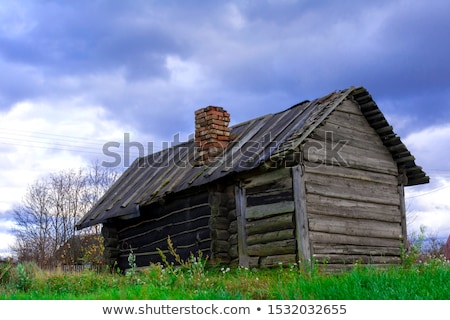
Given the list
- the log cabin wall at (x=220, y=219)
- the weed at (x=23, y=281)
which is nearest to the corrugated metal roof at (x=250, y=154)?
the log cabin wall at (x=220, y=219)

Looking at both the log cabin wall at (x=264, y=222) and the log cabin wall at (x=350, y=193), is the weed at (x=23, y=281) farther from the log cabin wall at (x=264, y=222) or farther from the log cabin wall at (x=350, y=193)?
the log cabin wall at (x=350, y=193)

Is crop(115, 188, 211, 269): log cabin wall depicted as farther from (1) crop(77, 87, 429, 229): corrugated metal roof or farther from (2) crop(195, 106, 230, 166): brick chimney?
(2) crop(195, 106, 230, 166): brick chimney

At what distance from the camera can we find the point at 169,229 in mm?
15750

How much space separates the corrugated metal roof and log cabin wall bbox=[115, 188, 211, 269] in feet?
1.73

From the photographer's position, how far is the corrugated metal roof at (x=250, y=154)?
1326 centimetres

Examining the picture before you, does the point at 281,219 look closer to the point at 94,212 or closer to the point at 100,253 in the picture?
the point at 94,212

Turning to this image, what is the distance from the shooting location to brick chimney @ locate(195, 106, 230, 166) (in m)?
15.8

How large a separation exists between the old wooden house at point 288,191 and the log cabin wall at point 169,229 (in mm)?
28

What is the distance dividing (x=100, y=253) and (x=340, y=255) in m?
19.2

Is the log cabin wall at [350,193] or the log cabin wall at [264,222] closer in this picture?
the log cabin wall at [264,222]

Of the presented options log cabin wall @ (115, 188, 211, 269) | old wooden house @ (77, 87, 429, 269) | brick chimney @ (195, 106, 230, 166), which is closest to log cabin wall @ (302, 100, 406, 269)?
old wooden house @ (77, 87, 429, 269)

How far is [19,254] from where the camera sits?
33594 mm

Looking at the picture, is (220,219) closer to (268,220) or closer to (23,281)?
(268,220)
